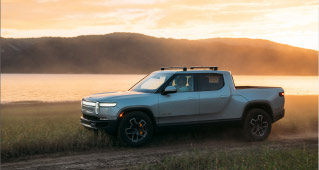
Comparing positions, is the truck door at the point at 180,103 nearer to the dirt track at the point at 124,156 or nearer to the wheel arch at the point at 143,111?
the wheel arch at the point at 143,111

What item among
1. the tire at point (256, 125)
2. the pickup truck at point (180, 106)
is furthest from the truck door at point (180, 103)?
the tire at point (256, 125)

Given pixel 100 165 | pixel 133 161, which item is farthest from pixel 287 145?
pixel 100 165

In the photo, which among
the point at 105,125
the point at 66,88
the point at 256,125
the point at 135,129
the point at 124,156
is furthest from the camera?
the point at 66,88

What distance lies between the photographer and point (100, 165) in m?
7.92

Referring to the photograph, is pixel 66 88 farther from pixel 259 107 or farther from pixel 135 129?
pixel 135 129

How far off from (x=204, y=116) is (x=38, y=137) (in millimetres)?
4217

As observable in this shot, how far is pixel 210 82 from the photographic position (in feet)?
34.4

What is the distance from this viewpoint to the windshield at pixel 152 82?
1011 centimetres

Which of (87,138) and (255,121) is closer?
(87,138)

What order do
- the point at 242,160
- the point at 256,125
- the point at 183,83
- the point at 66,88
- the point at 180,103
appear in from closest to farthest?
the point at 242,160 → the point at 180,103 → the point at 183,83 → the point at 256,125 → the point at 66,88

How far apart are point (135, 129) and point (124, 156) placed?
3.35 feet

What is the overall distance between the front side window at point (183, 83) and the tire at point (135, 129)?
46.6 inches

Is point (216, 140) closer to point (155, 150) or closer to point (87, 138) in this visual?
point (155, 150)

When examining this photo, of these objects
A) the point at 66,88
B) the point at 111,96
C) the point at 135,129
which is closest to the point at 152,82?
the point at 111,96
